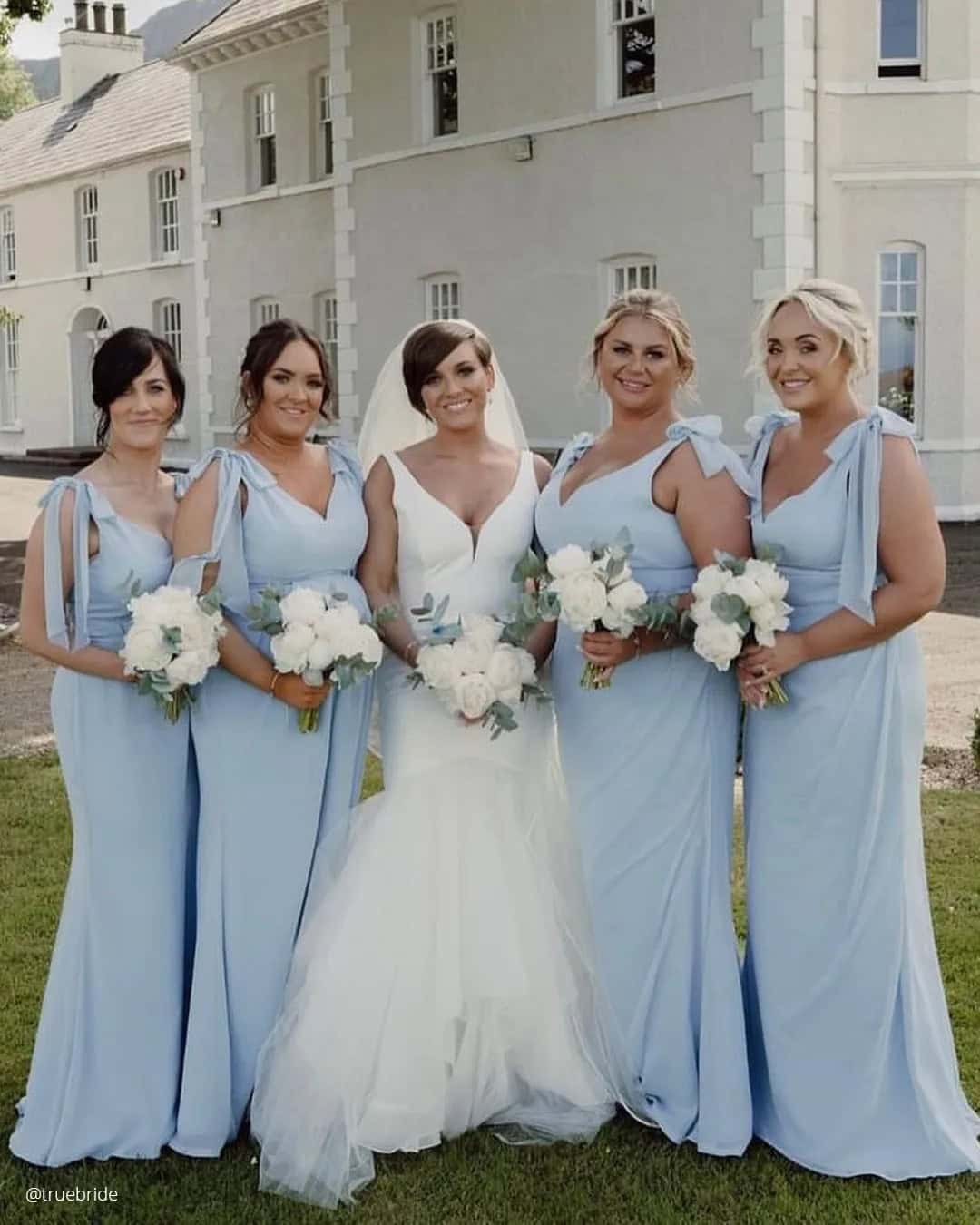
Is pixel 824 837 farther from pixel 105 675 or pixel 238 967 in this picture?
pixel 105 675

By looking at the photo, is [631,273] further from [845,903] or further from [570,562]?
[845,903]

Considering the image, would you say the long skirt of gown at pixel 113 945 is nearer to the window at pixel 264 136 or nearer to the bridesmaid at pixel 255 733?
the bridesmaid at pixel 255 733

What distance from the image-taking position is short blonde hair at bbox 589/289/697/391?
4.20 m

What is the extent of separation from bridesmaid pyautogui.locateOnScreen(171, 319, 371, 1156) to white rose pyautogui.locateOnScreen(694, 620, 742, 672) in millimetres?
937

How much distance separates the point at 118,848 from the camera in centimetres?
414

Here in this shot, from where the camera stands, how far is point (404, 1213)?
387 centimetres

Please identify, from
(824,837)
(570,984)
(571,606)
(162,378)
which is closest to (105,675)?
(162,378)

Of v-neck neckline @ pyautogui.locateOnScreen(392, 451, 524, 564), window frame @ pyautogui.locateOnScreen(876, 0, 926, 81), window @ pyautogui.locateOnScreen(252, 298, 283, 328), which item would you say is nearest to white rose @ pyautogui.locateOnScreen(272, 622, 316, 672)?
v-neck neckline @ pyautogui.locateOnScreen(392, 451, 524, 564)

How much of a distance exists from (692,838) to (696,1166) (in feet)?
2.76

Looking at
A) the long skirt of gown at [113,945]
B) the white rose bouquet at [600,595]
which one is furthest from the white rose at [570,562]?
the long skirt of gown at [113,945]

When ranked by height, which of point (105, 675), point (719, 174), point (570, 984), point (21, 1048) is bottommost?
point (21, 1048)

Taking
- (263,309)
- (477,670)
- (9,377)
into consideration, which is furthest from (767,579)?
(9,377)

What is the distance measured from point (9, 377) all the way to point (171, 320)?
25.8 ft

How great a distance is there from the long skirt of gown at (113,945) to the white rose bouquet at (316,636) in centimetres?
40
